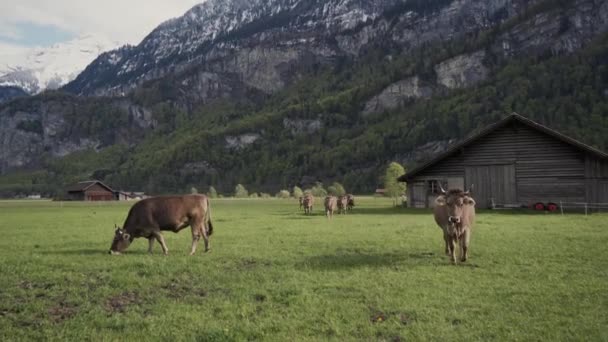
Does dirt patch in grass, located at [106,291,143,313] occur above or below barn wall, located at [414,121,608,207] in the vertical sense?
below

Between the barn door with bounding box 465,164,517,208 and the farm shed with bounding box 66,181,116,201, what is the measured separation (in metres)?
119

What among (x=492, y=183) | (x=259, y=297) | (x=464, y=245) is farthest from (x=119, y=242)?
(x=492, y=183)

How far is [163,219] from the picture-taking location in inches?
667

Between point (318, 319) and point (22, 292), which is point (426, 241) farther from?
point (22, 292)

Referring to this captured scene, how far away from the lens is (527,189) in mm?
41875

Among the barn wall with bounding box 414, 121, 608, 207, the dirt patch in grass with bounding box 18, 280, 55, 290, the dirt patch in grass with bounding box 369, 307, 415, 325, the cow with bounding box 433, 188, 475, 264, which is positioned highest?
the barn wall with bounding box 414, 121, 608, 207

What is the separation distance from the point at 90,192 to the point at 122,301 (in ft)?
453

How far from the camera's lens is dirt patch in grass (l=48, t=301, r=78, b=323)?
9.17 meters

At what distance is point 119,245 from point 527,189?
36.5 metres

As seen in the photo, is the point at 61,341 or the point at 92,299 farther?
the point at 92,299

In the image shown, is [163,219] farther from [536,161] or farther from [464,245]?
[536,161]

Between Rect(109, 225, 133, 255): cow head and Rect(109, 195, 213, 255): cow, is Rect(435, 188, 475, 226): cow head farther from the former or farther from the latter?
Rect(109, 225, 133, 255): cow head

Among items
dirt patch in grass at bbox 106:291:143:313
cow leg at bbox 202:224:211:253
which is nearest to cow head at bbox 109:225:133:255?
cow leg at bbox 202:224:211:253

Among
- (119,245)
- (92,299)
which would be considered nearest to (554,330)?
(92,299)
